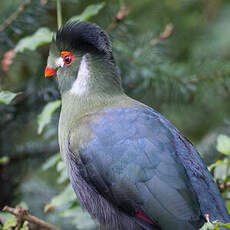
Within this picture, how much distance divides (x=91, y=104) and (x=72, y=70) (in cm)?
27

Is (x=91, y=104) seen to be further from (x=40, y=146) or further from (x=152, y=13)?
(x=152, y=13)

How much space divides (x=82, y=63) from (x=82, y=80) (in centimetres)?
12

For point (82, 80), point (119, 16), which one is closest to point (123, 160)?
point (82, 80)

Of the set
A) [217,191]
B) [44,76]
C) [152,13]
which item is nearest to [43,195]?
[44,76]

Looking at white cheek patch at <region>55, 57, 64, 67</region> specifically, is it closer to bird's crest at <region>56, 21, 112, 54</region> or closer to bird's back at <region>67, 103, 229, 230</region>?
bird's crest at <region>56, 21, 112, 54</region>

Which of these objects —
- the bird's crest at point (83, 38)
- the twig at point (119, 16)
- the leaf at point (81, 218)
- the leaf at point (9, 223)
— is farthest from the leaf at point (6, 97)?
the twig at point (119, 16)

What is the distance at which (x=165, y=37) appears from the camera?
11.2 ft

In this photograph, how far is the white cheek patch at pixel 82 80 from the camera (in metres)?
3.02

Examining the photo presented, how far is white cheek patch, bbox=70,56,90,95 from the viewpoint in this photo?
9.91 feet

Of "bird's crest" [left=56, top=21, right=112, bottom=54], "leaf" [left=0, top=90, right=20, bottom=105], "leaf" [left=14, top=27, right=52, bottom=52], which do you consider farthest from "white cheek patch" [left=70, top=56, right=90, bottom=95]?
"leaf" [left=0, top=90, right=20, bottom=105]

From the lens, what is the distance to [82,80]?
10.0ft

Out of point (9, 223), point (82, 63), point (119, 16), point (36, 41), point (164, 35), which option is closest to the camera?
point (9, 223)

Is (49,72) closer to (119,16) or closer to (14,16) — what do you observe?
(14,16)

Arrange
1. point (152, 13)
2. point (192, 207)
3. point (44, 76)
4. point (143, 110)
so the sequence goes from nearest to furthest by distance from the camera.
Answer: point (192, 207), point (143, 110), point (44, 76), point (152, 13)
